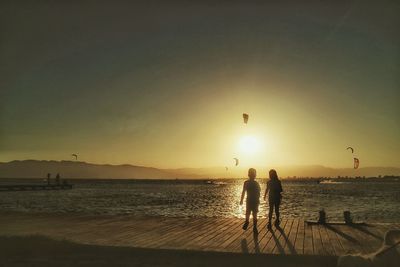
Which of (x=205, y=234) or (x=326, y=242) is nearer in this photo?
(x=326, y=242)

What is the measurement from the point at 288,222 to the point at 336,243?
5310 mm

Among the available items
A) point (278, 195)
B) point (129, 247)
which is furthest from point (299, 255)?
point (278, 195)

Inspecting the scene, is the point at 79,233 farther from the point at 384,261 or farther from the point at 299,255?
the point at 384,261

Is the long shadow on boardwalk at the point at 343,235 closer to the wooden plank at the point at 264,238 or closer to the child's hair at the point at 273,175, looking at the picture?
the wooden plank at the point at 264,238

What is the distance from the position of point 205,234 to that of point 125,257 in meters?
4.08

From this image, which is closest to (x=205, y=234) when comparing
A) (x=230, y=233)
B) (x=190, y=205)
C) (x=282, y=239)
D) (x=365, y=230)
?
(x=230, y=233)

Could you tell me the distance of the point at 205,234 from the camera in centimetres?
1433

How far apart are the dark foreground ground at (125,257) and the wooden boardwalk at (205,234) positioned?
0.53 m

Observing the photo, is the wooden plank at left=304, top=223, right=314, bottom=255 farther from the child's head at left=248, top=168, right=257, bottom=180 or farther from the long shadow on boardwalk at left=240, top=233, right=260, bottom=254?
the child's head at left=248, top=168, right=257, bottom=180

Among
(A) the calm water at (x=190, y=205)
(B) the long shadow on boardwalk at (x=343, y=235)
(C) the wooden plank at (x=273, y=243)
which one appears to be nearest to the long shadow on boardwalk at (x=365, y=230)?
(B) the long shadow on boardwalk at (x=343, y=235)

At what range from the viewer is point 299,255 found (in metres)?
10.7

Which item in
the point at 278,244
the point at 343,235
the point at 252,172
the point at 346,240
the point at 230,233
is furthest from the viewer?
the point at 252,172

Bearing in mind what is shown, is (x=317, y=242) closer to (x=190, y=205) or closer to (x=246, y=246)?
(x=246, y=246)

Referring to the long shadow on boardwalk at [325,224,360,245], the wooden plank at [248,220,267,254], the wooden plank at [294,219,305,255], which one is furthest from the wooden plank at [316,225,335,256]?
the wooden plank at [248,220,267,254]
